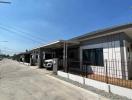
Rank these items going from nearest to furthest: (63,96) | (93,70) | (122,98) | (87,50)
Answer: (122,98)
(63,96)
(93,70)
(87,50)

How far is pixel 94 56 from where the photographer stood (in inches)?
541

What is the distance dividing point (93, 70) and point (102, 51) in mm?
2217

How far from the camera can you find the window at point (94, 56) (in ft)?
41.7

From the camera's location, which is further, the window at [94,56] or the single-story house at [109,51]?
the window at [94,56]

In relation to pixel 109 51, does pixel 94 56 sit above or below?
below

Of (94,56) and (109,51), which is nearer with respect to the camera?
(109,51)

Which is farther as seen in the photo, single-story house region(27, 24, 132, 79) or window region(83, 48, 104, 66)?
window region(83, 48, 104, 66)

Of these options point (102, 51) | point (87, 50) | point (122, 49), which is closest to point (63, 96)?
point (122, 49)

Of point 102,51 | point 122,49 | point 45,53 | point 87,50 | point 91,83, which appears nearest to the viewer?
point 91,83

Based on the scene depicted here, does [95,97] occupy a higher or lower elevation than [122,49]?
lower

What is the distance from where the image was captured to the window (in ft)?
41.7

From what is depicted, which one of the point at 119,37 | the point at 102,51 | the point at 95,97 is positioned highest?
the point at 119,37

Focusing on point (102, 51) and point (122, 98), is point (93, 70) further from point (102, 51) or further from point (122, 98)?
point (122, 98)

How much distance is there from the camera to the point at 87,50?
14695 millimetres
